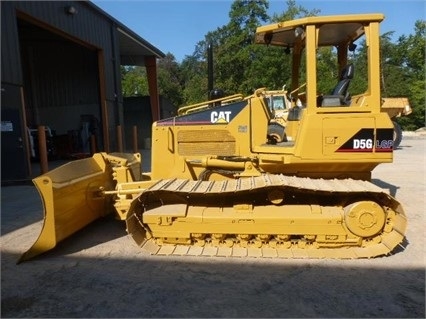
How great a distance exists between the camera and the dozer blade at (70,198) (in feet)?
13.6

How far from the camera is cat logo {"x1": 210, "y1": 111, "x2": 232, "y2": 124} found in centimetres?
483

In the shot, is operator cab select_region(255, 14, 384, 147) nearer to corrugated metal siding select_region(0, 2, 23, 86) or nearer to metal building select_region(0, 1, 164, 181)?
corrugated metal siding select_region(0, 2, 23, 86)

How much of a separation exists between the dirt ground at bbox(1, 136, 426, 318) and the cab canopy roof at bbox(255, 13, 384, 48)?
8.25ft

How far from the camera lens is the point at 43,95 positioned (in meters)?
18.5

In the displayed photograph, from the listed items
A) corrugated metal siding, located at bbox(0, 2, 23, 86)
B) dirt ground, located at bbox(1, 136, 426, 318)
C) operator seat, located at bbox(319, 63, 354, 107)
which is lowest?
dirt ground, located at bbox(1, 136, 426, 318)

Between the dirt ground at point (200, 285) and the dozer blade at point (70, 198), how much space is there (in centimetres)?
24

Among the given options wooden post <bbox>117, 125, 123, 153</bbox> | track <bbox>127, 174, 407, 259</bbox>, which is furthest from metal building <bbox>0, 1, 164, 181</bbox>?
track <bbox>127, 174, 407, 259</bbox>

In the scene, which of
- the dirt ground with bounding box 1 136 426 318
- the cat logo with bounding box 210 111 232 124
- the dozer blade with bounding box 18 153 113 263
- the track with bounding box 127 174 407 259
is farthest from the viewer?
the cat logo with bounding box 210 111 232 124

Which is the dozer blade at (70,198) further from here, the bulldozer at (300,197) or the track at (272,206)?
the track at (272,206)

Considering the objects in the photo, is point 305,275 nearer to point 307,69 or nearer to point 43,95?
point 307,69

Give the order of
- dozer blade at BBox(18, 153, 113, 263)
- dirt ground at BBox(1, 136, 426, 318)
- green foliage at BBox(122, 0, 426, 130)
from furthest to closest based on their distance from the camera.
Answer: green foliage at BBox(122, 0, 426, 130) < dozer blade at BBox(18, 153, 113, 263) < dirt ground at BBox(1, 136, 426, 318)

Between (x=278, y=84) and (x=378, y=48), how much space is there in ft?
44.2

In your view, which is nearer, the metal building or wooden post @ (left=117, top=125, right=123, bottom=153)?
the metal building

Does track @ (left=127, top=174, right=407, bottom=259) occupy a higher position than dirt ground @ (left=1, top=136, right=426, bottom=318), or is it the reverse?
track @ (left=127, top=174, right=407, bottom=259)
